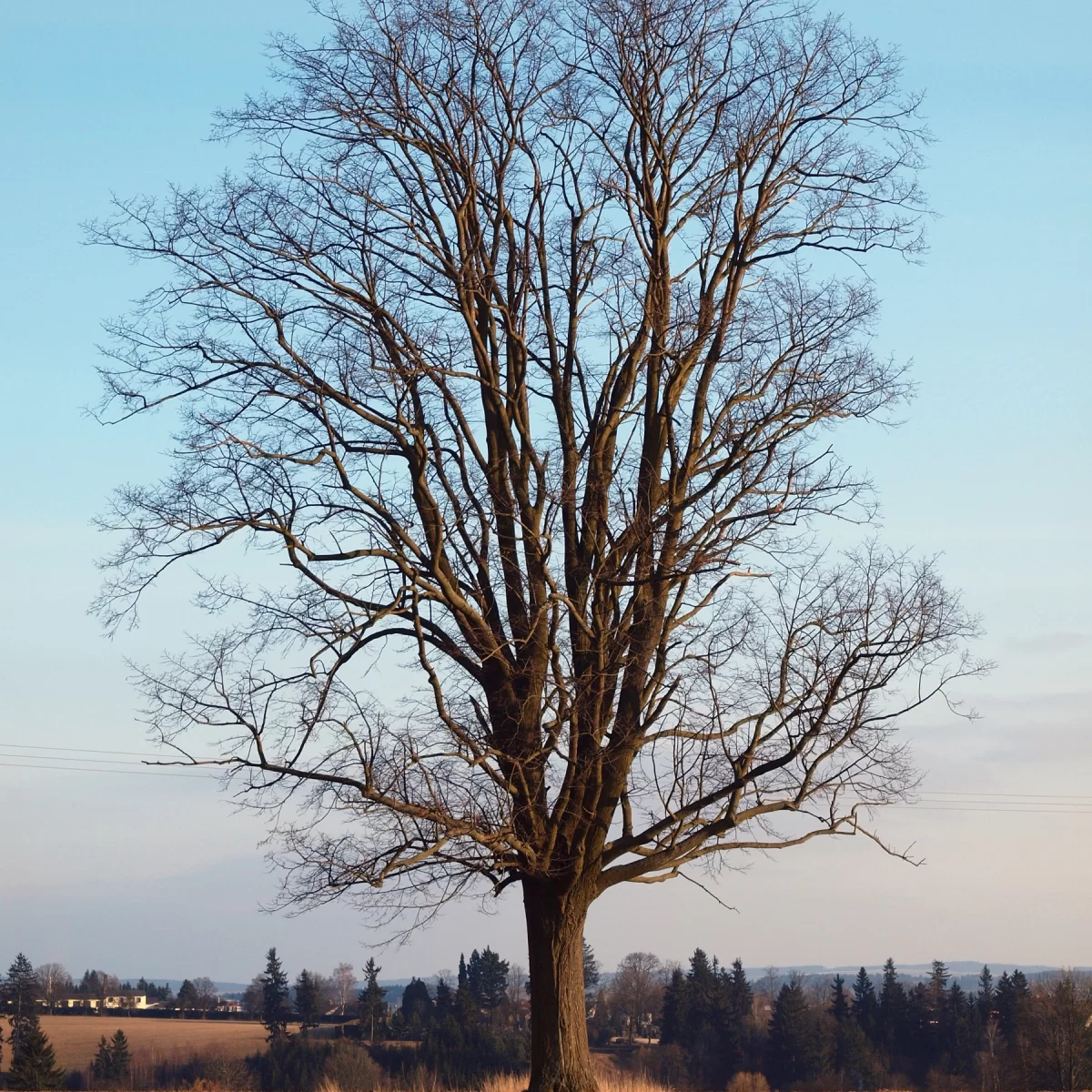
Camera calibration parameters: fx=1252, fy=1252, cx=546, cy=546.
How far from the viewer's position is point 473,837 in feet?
38.1

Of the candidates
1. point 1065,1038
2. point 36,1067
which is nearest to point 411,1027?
point 36,1067

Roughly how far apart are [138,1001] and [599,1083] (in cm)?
10904

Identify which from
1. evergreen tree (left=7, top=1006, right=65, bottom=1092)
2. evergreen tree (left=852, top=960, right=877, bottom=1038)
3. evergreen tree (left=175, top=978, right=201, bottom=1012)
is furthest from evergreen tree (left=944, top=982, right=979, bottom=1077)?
evergreen tree (left=175, top=978, right=201, bottom=1012)

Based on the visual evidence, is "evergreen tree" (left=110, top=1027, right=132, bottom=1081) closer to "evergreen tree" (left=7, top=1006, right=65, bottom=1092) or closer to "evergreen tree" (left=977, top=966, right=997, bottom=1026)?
"evergreen tree" (left=7, top=1006, right=65, bottom=1092)

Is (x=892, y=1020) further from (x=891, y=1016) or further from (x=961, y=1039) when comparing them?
(x=961, y=1039)

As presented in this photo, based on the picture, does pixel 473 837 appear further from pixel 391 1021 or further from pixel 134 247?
pixel 391 1021

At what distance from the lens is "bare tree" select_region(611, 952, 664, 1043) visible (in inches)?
3150

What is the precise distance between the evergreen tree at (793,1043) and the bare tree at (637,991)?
12.1 metres

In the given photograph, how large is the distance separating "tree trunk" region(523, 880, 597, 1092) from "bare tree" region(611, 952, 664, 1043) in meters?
66.3

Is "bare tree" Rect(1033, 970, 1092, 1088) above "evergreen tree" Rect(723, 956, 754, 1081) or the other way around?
above

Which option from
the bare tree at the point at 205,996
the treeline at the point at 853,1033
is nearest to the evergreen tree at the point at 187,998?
the bare tree at the point at 205,996

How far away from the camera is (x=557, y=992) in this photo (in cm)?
1250

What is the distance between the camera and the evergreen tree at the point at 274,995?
75688mm

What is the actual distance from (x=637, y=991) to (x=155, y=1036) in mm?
31467
